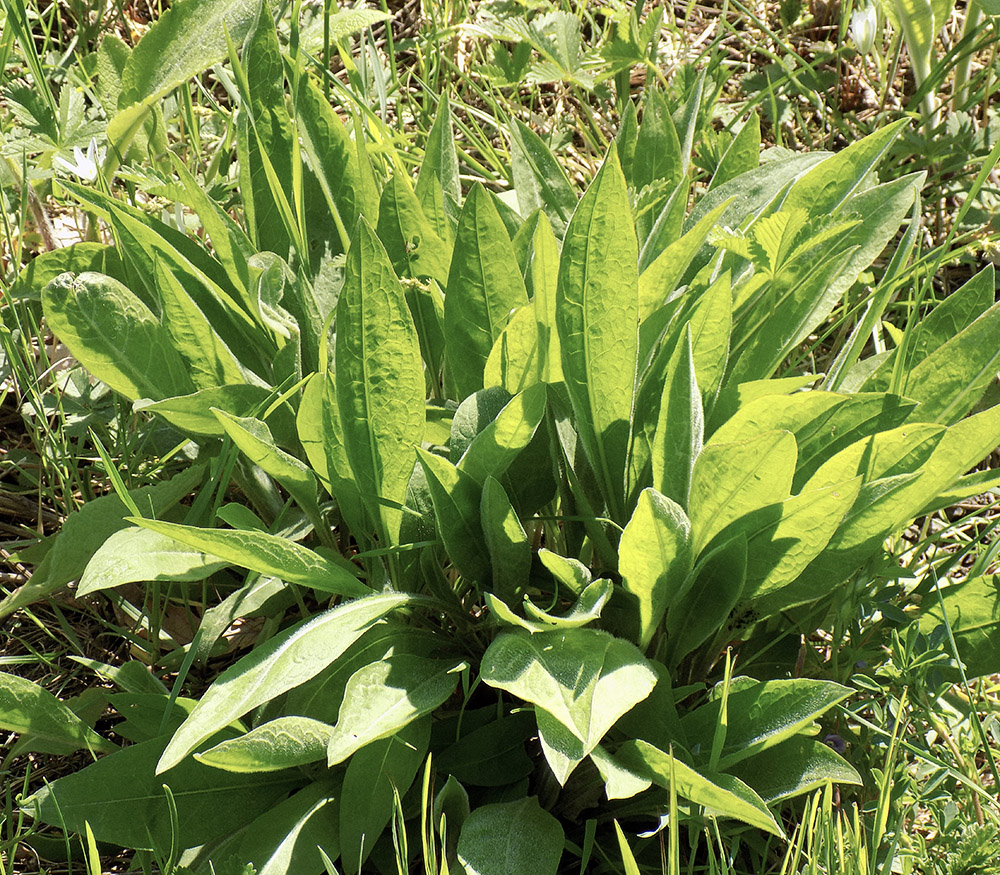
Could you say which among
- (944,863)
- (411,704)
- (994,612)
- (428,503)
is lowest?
(944,863)

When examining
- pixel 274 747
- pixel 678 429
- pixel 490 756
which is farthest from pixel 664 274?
pixel 274 747

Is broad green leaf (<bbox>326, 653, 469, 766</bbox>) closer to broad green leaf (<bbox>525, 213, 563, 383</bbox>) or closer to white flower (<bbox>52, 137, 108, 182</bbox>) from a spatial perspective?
broad green leaf (<bbox>525, 213, 563, 383</bbox>)

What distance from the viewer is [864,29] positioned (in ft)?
7.66

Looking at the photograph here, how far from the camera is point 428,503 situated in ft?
4.62

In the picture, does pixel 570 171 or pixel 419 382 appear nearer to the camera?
pixel 419 382

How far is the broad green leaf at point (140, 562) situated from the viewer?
4.08 feet

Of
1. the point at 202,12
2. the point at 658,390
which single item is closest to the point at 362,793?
the point at 658,390

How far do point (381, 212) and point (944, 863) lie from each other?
3.84 ft

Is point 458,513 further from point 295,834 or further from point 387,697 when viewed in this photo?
point 295,834

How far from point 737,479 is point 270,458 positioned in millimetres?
577

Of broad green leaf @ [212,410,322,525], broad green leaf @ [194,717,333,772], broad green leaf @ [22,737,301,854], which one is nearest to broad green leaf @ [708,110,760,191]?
broad green leaf @ [212,410,322,525]

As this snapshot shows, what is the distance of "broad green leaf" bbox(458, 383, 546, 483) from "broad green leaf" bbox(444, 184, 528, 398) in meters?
0.26

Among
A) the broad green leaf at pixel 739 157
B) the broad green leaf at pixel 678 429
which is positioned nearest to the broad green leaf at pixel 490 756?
the broad green leaf at pixel 678 429

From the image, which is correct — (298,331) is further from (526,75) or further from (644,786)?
(526,75)
